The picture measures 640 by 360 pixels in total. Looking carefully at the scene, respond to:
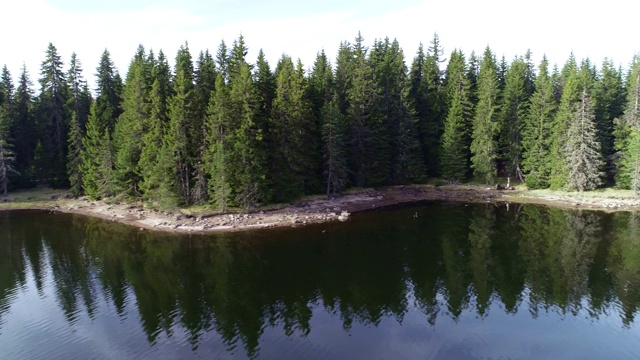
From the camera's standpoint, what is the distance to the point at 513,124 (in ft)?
252

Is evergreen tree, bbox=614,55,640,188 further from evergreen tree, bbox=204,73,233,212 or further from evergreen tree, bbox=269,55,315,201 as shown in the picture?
evergreen tree, bbox=204,73,233,212

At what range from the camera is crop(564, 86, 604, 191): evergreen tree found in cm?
6544

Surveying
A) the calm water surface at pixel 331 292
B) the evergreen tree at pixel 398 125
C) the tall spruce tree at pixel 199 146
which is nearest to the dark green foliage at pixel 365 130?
the evergreen tree at pixel 398 125

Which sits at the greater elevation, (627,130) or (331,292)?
(627,130)

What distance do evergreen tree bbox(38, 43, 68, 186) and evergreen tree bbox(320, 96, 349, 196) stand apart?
45.9 meters

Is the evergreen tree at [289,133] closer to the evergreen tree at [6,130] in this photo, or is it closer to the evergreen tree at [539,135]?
the evergreen tree at [539,135]

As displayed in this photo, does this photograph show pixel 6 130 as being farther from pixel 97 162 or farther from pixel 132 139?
pixel 132 139

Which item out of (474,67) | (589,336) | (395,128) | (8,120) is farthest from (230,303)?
(474,67)

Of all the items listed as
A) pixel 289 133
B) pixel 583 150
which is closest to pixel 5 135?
pixel 289 133

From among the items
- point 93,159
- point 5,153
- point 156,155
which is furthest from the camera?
point 5,153

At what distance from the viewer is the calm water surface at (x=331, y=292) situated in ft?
86.8

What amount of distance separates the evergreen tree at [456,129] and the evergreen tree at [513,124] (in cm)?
614

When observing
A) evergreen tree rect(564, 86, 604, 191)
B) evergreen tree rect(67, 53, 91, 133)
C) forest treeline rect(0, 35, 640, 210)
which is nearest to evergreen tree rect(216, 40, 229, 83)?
forest treeline rect(0, 35, 640, 210)

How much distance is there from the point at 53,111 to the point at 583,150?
286ft
